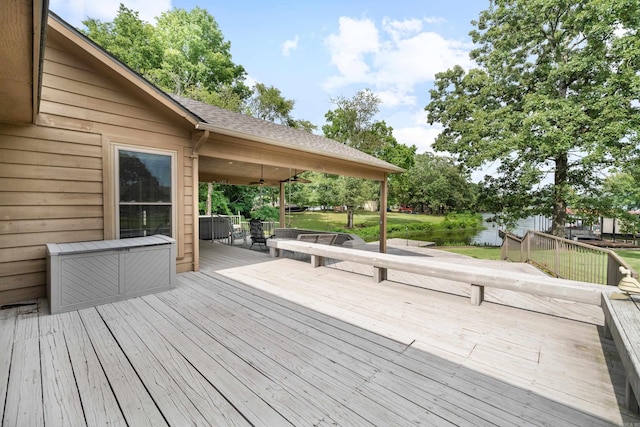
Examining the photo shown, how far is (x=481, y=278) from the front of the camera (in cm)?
340

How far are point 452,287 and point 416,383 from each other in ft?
9.57

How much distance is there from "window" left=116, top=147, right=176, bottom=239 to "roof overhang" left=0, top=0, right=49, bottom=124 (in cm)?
141

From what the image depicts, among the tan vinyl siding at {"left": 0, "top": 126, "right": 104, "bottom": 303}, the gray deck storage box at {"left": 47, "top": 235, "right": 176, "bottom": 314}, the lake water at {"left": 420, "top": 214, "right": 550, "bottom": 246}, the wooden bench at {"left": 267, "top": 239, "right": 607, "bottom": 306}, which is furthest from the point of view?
the lake water at {"left": 420, "top": 214, "right": 550, "bottom": 246}

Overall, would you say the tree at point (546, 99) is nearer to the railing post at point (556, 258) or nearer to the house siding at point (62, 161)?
the railing post at point (556, 258)

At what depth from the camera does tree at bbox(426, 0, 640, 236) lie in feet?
32.1

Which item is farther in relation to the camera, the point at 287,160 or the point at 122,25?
the point at 122,25

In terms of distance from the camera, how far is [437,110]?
53.3ft

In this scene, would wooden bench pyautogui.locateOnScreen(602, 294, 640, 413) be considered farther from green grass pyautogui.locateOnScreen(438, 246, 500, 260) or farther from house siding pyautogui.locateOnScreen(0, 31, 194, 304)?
green grass pyautogui.locateOnScreen(438, 246, 500, 260)

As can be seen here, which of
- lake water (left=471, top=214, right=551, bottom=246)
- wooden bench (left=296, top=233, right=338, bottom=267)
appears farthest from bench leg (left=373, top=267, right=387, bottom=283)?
lake water (left=471, top=214, right=551, bottom=246)

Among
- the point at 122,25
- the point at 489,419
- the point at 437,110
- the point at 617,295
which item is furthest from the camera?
the point at 122,25

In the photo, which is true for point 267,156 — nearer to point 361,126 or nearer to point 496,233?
point 361,126

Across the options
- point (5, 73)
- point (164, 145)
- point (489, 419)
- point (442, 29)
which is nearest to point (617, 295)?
point (489, 419)

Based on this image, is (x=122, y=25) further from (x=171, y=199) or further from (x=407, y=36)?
(x=171, y=199)

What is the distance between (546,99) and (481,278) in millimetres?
11517
